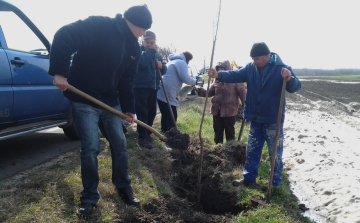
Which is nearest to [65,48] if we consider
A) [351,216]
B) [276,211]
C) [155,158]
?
[155,158]

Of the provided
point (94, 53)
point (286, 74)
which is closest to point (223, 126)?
point (286, 74)

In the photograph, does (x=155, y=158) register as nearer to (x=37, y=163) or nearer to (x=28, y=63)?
(x=37, y=163)

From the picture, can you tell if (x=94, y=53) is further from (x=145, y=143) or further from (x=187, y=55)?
(x=187, y=55)

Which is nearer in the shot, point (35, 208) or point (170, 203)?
point (35, 208)

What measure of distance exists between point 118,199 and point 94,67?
144 cm

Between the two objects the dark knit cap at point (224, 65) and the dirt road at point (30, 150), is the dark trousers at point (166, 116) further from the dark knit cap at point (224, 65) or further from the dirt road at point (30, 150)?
the dirt road at point (30, 150)

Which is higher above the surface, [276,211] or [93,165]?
[93,165]

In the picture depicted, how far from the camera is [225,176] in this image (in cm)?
477

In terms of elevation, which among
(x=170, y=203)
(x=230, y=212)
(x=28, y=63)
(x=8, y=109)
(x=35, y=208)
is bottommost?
(x=230, y=212)

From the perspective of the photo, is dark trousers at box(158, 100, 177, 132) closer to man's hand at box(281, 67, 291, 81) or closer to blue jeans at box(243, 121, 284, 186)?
blue jeans at box(243, 121, 284, 186)

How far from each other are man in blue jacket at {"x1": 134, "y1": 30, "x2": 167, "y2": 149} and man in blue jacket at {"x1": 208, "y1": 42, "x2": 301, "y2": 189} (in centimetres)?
131

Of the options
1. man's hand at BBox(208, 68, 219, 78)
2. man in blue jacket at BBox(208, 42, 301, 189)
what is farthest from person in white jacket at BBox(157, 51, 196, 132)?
man's hand at BBox(208, 68, 219, 78)

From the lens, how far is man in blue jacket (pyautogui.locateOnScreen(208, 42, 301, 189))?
409 centimetres

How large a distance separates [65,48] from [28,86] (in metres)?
1.72
